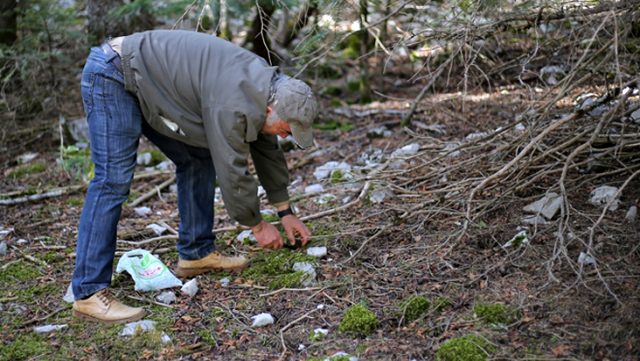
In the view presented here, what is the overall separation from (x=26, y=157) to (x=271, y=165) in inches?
151

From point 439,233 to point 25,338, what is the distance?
7.54 feet

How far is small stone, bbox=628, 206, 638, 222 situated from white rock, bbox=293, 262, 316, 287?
1708 millimetres

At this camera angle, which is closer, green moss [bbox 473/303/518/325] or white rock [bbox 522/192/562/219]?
green moss [bbox 473/303/518/325]

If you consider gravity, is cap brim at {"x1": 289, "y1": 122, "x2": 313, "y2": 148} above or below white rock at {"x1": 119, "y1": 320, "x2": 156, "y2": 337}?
above

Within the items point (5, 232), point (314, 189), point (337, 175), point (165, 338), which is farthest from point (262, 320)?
point (5, 232)

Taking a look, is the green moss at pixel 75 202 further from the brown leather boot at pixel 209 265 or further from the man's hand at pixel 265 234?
the man's hand at pixel 265 234

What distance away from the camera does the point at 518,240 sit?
12.6 feet

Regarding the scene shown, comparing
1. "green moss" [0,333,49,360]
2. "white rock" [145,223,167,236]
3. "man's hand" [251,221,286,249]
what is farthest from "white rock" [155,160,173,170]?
"green moss" [0,333,49,360]

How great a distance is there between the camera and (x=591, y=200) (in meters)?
4.07

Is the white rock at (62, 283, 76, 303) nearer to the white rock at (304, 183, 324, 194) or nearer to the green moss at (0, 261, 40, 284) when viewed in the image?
the green moss at (0, 261, 40, 284)

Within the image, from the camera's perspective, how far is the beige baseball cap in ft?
11.0

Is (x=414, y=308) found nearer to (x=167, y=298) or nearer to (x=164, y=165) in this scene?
(x=167, y=298)

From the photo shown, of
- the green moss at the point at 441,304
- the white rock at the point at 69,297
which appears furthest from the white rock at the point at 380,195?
the white rock at the point at 69,297

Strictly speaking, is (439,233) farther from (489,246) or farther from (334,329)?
(334,329)
